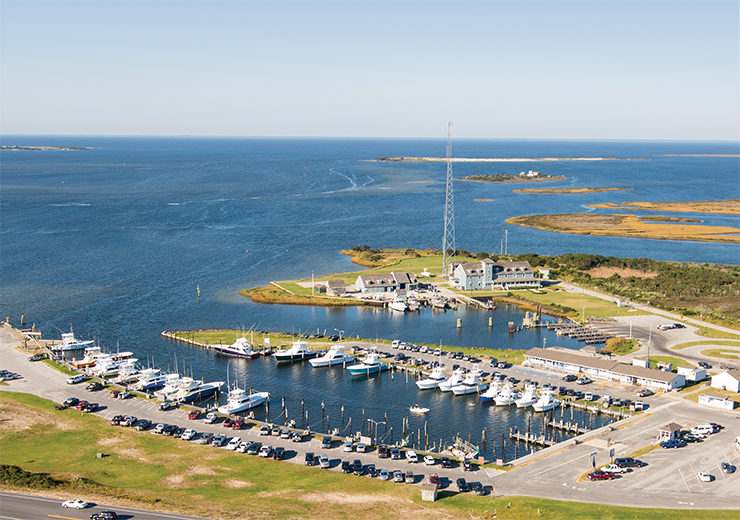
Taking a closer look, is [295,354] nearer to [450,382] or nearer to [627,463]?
[450,382]

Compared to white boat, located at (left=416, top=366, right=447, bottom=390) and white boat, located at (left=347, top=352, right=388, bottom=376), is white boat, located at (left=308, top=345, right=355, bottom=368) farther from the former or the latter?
white boat, located at (left=416, top=366, right=447, bottom=390)

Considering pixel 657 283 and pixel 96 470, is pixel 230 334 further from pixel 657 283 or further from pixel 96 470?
pixel 657 283

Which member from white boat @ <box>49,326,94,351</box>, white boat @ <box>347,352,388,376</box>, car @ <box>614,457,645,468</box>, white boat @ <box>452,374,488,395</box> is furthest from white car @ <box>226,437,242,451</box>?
white boat @ <box>49,326,94,351</box>

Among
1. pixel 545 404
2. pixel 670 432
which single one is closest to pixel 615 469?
pixel 670 432

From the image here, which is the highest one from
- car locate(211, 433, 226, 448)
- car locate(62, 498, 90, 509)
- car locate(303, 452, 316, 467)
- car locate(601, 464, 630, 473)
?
car locate(62, 498, 90, 509)

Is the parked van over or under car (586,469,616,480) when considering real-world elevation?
under
